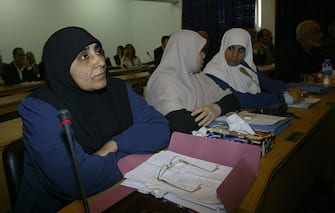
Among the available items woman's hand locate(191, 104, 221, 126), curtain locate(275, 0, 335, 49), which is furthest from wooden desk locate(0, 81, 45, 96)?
curtain locate(275, 0, 335, 49)

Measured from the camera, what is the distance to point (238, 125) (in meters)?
1.28

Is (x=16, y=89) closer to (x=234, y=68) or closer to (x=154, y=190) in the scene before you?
(x=234, y=68)

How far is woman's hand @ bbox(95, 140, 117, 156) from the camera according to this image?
1.16m

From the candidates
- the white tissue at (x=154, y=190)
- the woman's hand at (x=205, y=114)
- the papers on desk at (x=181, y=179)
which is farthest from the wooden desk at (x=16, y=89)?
the white tissue at (x=154, y=190)

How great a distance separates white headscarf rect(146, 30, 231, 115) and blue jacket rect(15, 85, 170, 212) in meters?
0.45

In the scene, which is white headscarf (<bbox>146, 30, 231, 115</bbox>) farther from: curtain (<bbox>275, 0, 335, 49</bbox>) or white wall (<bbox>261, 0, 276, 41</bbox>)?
curtain (<bbox>275, 0, 335, 49</bbox>)

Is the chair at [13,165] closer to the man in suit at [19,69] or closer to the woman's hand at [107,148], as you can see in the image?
the woman's hand at [107,148]

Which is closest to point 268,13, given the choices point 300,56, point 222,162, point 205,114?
point 300,56

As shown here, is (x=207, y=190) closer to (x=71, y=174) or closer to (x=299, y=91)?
(x=71, y=174)

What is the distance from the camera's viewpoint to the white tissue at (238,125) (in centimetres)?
126

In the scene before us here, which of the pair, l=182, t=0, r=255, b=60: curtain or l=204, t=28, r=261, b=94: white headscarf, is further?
l=182, t=0, r=255, b=60: curtain

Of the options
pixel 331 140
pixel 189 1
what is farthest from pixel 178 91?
pixel 189 1

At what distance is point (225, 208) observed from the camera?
79cm

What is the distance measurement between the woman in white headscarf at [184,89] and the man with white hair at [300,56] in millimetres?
1293
